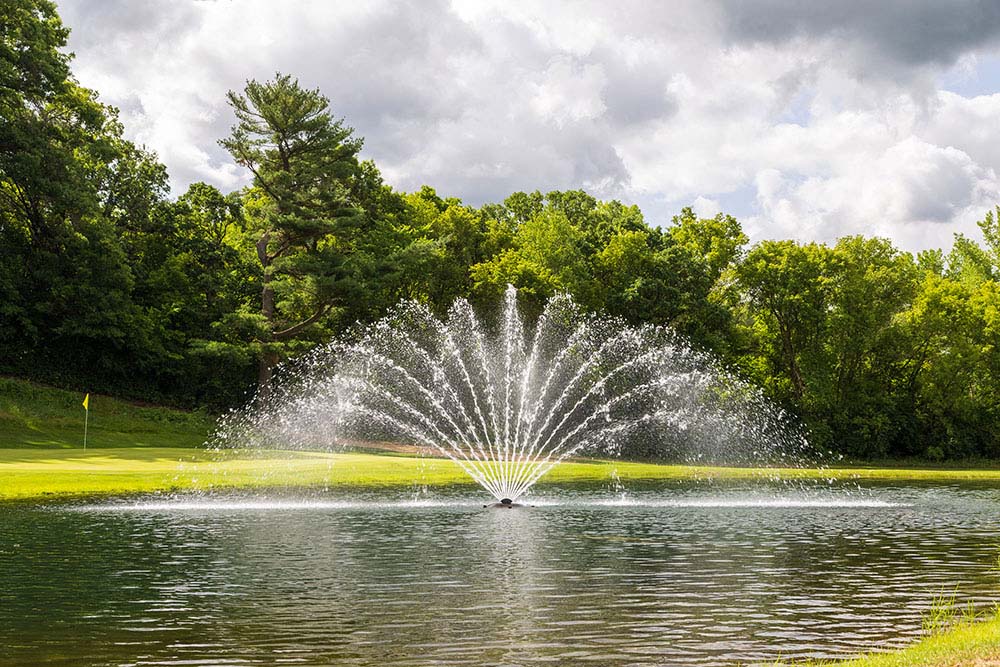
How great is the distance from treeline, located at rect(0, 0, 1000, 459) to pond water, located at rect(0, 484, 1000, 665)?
40.5 meters

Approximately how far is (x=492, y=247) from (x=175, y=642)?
73.0 meters

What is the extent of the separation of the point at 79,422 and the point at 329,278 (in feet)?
63.5

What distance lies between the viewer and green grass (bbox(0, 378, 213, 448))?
172 feet

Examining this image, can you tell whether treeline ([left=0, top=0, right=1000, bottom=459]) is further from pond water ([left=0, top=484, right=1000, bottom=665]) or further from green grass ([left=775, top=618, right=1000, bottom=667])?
green grass ([left=775, top=618, right=1000, bottom=667])

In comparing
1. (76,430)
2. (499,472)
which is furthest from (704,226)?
(76,430)

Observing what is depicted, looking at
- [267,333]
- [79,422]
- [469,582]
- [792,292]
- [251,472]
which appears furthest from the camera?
[792,292]

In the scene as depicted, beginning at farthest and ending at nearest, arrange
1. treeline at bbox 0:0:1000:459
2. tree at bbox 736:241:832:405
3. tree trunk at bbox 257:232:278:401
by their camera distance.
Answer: tree at bbox 736:241:832:405 < tree trunk at bbox 257:232:278:401 < treeline at bbox 0:0:1000:459

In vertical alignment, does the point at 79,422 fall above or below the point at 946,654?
above

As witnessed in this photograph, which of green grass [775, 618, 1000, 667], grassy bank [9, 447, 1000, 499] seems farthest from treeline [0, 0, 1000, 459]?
green grass [775, 618, 1000, 667]

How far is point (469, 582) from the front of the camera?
16.4 m

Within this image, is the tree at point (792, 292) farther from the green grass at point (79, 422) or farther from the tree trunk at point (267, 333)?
the green grass at point (79, 422)

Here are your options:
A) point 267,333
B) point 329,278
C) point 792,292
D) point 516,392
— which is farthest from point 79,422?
point 792,292

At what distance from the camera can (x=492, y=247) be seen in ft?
276

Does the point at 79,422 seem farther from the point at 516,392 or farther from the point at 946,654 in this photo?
the point at 946,654
